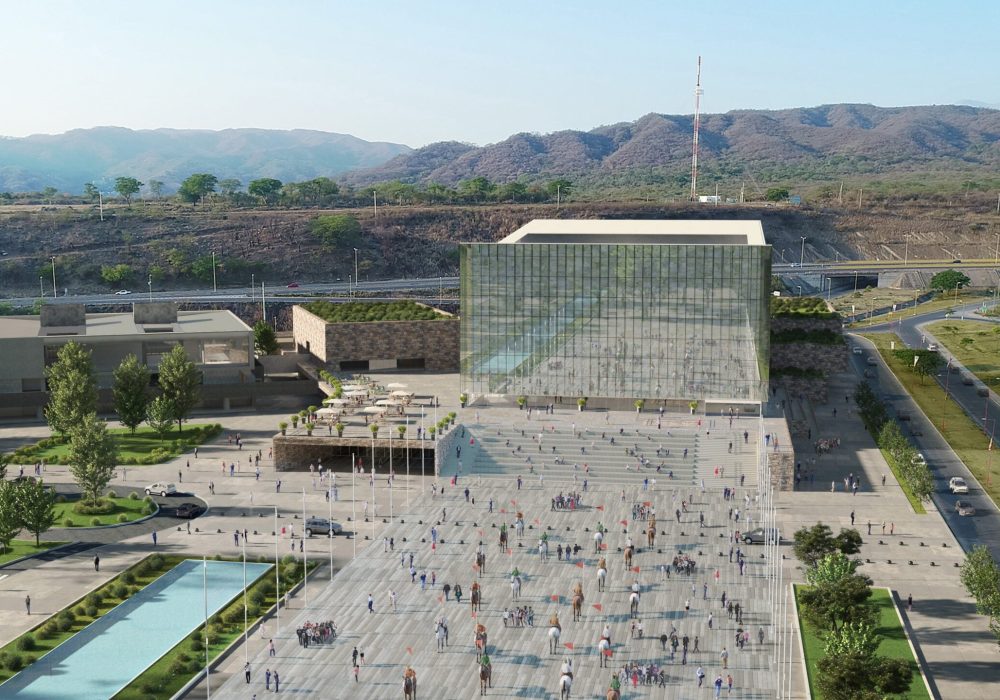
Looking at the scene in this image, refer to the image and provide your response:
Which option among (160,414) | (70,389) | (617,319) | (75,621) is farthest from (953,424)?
(75,621)

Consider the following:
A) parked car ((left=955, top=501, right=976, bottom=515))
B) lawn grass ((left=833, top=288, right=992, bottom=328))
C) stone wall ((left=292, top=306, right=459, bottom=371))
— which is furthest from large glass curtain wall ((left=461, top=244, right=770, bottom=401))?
lawn grass ((left=833, top=288, right=992, bottom=328))

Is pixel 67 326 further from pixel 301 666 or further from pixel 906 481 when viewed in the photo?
pixel 906 481

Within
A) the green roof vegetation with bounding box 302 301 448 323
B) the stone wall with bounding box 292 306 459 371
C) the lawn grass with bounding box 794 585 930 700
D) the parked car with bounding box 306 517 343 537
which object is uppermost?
the green roof vegetation with bounding box 302 301 448 323

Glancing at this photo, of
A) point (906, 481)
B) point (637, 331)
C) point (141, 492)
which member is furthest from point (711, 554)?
point (141, 492)

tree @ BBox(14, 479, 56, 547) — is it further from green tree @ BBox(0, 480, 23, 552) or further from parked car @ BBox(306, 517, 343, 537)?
parked car @ BBox(306, 517, 343, 537)

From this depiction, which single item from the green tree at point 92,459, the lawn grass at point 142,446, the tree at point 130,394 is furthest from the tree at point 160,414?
the green tree at point 92,459

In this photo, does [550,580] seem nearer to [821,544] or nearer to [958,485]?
[821,544]
